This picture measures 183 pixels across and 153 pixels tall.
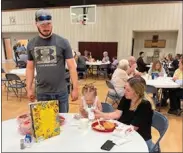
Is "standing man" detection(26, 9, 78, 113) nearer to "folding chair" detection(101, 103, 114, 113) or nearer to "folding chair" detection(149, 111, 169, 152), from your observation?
"folding chair" detection(101, 103, 114, 113)

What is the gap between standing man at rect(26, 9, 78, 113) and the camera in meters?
1.86

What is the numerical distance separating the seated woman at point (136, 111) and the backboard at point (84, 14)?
22.1ft

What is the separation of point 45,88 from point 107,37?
7.92m

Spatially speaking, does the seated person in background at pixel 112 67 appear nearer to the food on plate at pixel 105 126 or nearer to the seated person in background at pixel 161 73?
the seated person in background at pixel 161 73

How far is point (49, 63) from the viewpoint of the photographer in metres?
1.92

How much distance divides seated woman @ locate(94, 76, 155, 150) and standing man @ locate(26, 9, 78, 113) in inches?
18.9

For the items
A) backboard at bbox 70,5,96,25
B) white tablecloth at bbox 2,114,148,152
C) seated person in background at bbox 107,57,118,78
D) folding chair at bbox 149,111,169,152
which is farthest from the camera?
backboard at bbox 70,5,96,25

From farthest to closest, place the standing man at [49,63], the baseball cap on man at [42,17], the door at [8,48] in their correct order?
the door at [8,48], the standing man at [49,63], the baseball cap on man at [42,17]

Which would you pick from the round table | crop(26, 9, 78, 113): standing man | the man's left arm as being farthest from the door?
the man's left arm

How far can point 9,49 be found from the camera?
45.3 feet

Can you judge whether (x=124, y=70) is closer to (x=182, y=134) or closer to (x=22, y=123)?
(x=182, y=134)

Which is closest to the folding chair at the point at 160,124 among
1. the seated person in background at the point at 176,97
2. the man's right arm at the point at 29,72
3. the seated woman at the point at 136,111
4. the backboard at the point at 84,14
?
the seated woman at the point at 136,111

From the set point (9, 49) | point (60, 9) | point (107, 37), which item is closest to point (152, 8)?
point (107, 37)

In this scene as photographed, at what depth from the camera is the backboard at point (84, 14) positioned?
26.6ft
